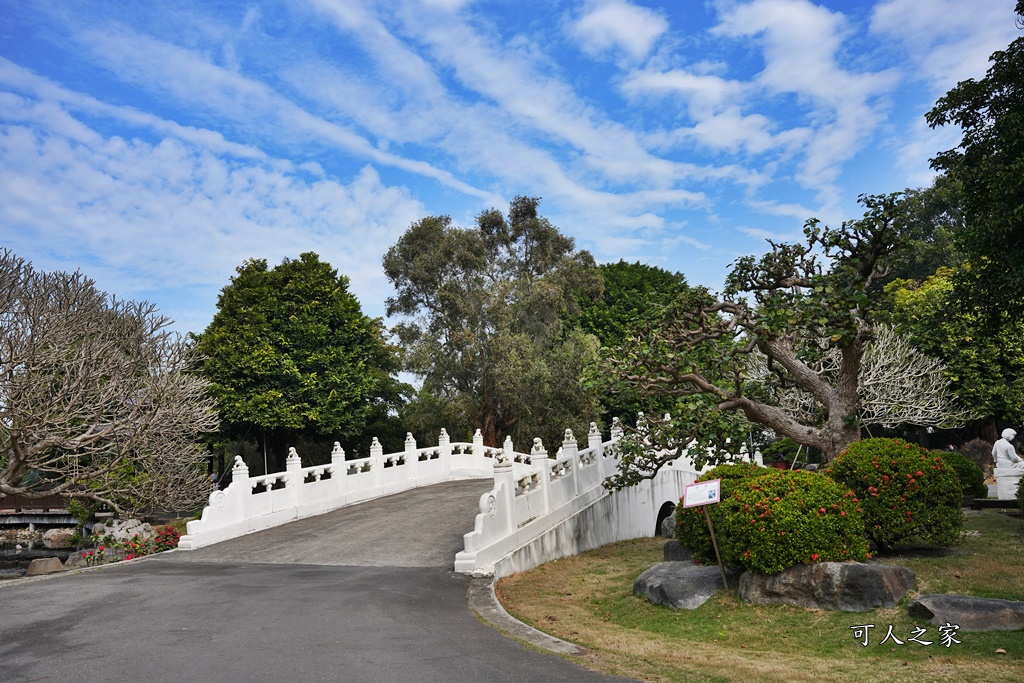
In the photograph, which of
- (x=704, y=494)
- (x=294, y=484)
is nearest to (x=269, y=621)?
(x=704, y=494)

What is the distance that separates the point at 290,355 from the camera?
33188 millimetres

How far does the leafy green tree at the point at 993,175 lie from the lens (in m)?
12.4

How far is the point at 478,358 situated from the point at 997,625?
25.5m

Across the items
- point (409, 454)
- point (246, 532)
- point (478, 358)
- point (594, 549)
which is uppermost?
point (478, 358)

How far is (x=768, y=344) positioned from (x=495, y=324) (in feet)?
66.3

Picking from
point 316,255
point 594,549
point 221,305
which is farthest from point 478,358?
point 594,549

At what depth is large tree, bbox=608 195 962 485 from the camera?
1244 cm

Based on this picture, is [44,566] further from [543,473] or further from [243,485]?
[543,473]

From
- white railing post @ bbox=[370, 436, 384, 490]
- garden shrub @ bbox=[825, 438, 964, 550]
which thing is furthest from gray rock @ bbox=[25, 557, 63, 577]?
garden shrub @ bbox=[825, 438, 964, 550]

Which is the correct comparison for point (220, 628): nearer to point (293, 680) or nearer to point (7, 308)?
point (293, 680)

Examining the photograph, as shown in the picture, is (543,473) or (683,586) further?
(543,473)

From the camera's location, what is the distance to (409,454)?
79.6 feet

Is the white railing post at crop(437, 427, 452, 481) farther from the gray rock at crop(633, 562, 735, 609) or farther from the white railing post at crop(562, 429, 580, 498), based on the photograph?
the gray rock at crop(633, 562, 735, 609)

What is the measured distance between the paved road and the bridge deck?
0.21 feet
